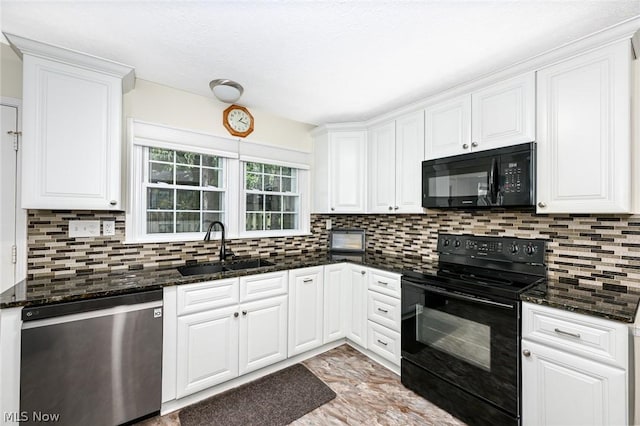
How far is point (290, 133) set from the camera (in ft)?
10.2

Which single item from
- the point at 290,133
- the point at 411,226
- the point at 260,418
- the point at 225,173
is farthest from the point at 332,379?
the point at 290,133

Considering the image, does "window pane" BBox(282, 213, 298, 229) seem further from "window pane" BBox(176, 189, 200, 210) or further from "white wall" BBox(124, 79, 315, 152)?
"window pane" BBox(176, 189, 200, 210)

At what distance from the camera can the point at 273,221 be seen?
309 centimetres

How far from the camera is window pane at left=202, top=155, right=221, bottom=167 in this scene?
8.57 feet

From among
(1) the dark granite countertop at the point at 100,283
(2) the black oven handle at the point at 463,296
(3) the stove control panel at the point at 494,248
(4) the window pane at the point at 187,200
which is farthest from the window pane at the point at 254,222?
(3) the stove control panel at the point at 494,248

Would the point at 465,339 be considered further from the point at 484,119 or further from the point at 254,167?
the point at 254,167

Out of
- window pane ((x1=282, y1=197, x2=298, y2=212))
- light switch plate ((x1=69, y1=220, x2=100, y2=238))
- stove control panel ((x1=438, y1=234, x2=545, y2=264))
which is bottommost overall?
stove control panel ((x1=438, y1=234, x2=545, y2=264))

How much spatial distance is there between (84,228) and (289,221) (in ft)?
6.05

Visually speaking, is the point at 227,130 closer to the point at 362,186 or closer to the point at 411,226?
the point at 362,186

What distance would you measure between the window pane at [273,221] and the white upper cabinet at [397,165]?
104 centimetres

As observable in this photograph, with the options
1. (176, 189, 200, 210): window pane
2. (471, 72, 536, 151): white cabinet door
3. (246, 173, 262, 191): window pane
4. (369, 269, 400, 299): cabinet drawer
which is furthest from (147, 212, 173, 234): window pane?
(471, 72, 536, 151): white cabinet door

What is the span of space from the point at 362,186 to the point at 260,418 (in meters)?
2.20

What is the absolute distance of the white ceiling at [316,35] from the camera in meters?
1.38

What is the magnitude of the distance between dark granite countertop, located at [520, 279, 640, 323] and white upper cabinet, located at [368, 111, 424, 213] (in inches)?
43.4
